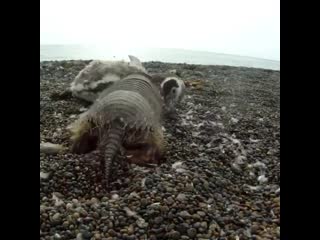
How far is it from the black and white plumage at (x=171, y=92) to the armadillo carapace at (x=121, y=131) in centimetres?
80

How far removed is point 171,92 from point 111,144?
1.68 m

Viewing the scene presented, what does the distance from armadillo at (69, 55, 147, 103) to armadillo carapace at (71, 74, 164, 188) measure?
2.93 feet

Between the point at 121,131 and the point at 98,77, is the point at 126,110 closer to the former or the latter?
the point at 121,131

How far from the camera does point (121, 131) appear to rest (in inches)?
106

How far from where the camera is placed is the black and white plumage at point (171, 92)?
4.06 m

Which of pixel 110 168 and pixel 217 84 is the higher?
pixel 217 84

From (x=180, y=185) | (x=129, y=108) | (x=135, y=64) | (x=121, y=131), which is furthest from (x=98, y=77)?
(x=180, y=185)

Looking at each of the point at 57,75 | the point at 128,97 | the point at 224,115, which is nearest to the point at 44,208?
the point at 128,97

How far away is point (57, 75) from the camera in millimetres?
5715

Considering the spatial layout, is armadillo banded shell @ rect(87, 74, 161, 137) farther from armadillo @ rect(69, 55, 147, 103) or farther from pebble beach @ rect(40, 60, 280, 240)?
armadillo @ rect(69, 55, 147, 103)

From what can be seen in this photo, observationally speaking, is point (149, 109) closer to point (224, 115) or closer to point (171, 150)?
point (171, 150)

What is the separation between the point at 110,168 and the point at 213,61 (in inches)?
241

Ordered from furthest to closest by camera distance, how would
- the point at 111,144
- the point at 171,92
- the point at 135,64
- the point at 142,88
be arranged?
the point at 135,64
the point at 171,92
the point at 142,88
the point at 111,144

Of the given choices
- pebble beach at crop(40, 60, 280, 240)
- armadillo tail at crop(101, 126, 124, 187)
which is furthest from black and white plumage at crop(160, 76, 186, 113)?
armadillo tail at crop(101, 126, 124, 187)
